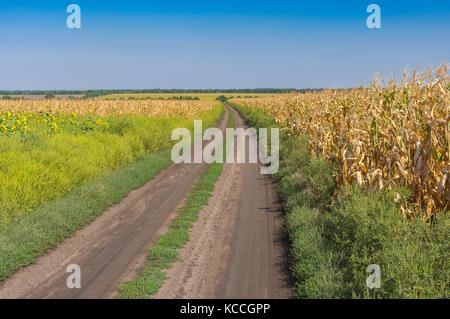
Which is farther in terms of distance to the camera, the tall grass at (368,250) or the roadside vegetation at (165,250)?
the roadside vegetation at (165,250)

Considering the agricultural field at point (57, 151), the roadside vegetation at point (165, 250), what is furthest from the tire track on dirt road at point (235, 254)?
the agricultural field at point (57, 151)

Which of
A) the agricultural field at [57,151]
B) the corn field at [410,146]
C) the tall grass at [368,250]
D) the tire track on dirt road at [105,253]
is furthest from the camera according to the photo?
the agricultural field at [57,151]

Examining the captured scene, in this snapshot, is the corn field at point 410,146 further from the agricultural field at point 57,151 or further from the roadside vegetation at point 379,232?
the agricultural field at point 57,151

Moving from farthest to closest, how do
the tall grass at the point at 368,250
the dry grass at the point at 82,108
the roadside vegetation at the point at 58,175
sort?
the dry grass at the point at 82,108, the roadside vegetation at the point at 58,175, the tall grass at the point at 368,250

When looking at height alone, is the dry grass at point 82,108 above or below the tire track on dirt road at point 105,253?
above

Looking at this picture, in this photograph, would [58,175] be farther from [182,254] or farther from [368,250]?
[368,250]

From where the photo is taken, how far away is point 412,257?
191 inches

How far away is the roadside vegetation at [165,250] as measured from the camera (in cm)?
560

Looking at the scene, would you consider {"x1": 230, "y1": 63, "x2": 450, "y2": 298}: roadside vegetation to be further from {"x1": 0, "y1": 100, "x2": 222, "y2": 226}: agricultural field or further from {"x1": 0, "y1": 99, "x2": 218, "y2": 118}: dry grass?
{"x1": 0, "y1": 99, "x2": 218, "y2": 118}: dry grass

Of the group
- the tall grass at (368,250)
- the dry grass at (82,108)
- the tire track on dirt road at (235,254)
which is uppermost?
the dry grass at (82,108)

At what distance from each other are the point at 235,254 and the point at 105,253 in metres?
2.57

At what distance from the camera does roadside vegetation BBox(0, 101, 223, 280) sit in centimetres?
737

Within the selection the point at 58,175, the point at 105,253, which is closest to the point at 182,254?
the point at 105,253

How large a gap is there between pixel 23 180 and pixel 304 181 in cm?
736
